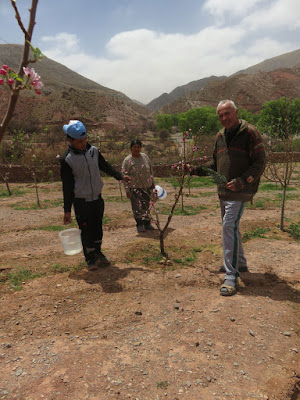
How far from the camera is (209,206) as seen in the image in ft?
26.1

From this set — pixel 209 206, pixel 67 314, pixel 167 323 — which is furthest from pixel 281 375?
pixel 209 206

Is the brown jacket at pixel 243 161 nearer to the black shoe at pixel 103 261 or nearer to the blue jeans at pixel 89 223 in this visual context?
the blue jeans at pixel 89 223

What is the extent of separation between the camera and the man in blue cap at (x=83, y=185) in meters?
3.20

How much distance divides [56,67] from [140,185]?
116018mm

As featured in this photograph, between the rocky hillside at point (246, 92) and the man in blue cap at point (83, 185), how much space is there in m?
88.8

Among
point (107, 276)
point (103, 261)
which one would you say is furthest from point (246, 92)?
point (107, 276)

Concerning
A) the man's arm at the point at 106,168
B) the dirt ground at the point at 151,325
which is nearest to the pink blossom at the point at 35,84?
the dirt ground at the point at 151,325

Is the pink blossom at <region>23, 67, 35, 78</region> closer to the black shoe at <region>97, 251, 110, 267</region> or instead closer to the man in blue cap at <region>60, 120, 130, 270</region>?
the man in blue cap at <region>60, 120, 130, 270</region>

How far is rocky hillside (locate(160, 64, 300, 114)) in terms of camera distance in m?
87.4

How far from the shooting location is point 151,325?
2.45 metres

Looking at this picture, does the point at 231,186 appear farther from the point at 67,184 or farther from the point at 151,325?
the point at 67,184

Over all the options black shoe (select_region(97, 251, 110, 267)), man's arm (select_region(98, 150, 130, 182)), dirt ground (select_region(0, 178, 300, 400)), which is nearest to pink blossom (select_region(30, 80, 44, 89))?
dirt ground (select_region(0, 178, 300, 400))

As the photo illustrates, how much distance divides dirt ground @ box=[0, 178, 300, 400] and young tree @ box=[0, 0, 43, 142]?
1.69 m

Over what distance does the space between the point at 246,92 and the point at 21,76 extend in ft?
321
